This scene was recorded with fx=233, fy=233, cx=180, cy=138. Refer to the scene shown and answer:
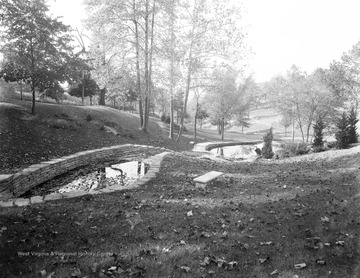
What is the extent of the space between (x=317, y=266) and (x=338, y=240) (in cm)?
97

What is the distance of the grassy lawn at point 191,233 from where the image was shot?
11.2ft

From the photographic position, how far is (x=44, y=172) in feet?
28.1

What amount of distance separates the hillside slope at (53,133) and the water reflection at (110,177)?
7.54 feet

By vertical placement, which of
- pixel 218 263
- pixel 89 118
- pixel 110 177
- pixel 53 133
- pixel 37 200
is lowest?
pixel 110 177

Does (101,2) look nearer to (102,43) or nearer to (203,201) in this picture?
(102,43)

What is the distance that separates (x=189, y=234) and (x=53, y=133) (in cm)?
1108

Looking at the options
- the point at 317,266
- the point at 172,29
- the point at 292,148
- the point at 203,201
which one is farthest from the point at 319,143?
the point at 317,266

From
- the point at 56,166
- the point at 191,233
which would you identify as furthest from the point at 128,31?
the point at 191,233

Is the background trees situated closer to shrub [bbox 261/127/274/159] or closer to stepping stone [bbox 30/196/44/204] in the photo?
shrub [bbox 261/127/274/159]

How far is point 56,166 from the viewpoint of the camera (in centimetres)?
926

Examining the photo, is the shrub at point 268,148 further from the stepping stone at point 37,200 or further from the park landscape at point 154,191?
the stepping stone at point 37,200

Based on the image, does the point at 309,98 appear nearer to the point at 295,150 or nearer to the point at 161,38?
the point at 295,150

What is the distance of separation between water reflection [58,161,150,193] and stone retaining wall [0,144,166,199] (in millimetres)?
953

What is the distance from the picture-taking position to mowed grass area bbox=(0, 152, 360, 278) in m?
3.42
